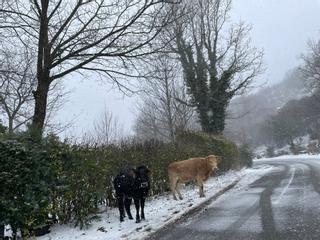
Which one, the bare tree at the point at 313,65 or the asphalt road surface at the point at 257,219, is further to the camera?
the bare tree at the point at 313,65

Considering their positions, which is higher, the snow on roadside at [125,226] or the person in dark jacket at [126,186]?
the person in dark jacket at [126,186]

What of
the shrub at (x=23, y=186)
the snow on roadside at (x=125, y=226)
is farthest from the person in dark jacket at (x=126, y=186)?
the shrub at (x=23, y=186)

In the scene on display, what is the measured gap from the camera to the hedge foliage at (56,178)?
9367 millimetres

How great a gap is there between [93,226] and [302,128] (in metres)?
87.9

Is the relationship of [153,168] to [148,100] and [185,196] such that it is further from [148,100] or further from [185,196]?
[148,100]

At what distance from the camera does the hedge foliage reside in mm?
9367

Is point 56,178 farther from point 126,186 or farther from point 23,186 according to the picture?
point 126,186

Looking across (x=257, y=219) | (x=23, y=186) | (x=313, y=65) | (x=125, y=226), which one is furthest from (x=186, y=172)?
(x=313, y=65)

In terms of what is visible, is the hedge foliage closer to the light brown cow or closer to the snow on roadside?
the snow on roadside

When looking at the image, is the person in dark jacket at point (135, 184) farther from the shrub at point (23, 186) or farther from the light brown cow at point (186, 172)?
the light brown cow at point (186, 172)

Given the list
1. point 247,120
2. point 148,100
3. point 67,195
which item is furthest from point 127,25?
point 247,120

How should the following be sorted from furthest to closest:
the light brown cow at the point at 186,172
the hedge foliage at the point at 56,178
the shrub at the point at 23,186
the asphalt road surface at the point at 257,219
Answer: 1. the light brown cow at the point at 186,172
2. the hedge foliage at the point at 56,178
3. the shrub at the point at 23,186
4. the asphalt road surface at the point at 257,219

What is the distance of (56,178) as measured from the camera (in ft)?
34.8

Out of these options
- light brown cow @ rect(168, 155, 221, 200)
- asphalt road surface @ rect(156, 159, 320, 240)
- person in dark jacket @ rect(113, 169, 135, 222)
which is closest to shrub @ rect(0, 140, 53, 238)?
person in dark jacket @ rect(113, 169, 135, 222)
